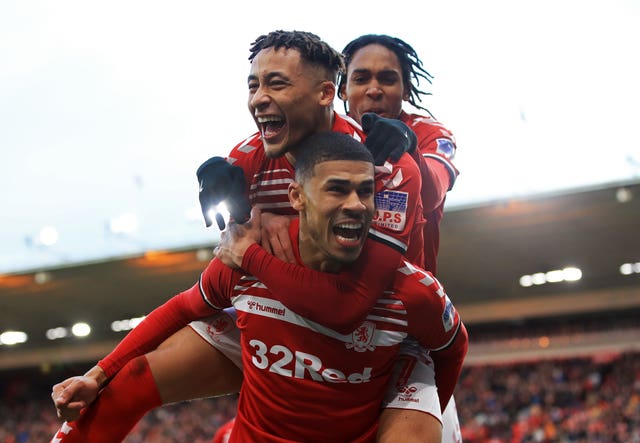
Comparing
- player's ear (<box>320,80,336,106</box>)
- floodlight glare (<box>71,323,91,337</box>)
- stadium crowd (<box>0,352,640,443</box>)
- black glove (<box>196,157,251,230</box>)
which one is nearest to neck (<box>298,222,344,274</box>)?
black glove (<box>196,157,251,230</box>)

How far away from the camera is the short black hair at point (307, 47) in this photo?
134 inches

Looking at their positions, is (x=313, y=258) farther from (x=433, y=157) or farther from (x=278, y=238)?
(x=433, y=157)

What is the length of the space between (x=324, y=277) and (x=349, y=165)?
44 cm

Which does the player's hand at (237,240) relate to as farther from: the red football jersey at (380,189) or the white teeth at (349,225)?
the white teeth at (349,225)

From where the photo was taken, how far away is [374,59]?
4.36 meters

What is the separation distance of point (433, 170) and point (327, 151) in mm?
781

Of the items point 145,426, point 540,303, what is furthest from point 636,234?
point 145,426

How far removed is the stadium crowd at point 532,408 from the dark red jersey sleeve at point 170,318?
14004 millimetres

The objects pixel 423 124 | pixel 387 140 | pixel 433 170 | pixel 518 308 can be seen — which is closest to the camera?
pixel 387 140

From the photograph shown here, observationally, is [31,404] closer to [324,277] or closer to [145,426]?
[145,426]

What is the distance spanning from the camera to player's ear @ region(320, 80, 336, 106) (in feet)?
11.3

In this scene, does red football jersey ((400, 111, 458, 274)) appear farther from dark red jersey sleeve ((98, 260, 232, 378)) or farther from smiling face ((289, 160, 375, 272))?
dark red jersey sleeve ((98, 260, 232, 378))

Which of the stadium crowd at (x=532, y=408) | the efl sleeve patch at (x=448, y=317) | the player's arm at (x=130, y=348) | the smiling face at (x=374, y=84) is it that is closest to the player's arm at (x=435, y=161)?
the smiling face at (x=374, y=84)

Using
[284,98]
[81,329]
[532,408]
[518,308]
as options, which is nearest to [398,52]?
[284,98]
